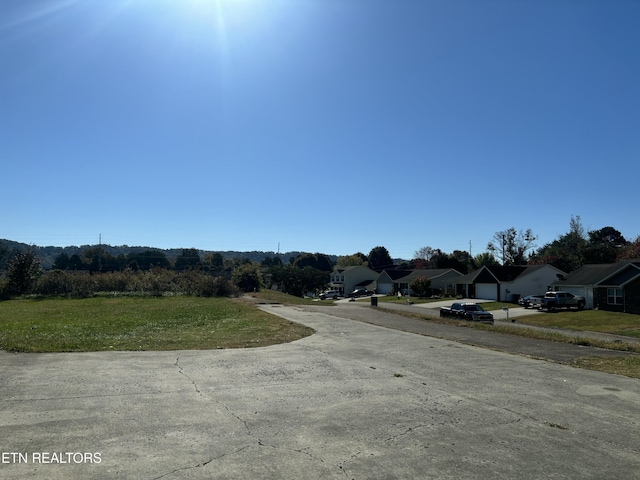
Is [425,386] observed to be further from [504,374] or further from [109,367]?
[109,367]

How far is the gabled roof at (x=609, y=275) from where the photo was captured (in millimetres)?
43175

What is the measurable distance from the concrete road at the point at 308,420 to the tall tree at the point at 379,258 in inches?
5590

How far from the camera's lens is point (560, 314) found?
41906mm

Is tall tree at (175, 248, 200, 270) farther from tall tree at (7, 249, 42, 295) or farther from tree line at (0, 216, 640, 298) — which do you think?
tall tree at (7, 249, 42, 295)

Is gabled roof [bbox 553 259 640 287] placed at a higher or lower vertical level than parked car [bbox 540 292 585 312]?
higher

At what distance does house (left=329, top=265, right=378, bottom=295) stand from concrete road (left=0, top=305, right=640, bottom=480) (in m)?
98.3

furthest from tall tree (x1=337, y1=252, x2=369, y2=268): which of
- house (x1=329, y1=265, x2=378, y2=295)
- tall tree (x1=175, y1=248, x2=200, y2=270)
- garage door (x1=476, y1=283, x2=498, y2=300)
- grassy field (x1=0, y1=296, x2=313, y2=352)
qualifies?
grassy field (x1=0, y1=296, x2=313, y2=352)

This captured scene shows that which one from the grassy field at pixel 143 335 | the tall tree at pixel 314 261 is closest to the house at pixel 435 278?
the grassy field at pixel 143 335

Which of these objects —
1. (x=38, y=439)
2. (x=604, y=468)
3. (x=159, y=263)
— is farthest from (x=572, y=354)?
(x=159, y=263)

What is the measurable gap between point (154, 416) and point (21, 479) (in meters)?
2.35

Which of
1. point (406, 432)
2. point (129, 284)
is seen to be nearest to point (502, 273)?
point (129, 284)

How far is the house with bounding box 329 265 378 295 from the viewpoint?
111 m

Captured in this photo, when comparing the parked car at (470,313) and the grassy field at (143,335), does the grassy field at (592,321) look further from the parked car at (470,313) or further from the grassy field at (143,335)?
the grassy field at (143,335)

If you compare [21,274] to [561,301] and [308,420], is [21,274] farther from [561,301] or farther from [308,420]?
[308,420]
